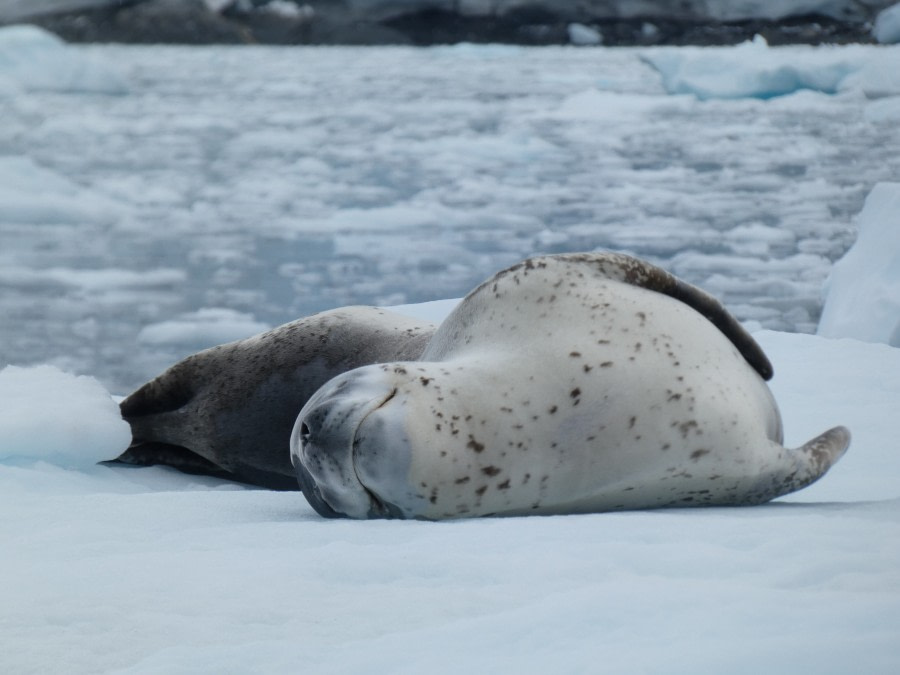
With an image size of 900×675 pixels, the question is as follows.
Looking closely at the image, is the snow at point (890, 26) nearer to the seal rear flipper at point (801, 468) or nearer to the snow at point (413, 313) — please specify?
the snow at point (413, 313)

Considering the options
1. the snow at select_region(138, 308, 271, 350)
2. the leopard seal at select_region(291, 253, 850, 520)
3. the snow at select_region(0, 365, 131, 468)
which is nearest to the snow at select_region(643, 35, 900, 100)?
the snow at select_region(138, 308, 271, 350)

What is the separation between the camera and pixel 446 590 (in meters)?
1.34

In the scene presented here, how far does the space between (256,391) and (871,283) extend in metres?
3.00

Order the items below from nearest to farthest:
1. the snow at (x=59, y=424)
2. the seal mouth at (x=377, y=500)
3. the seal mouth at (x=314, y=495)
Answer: the seal mouth at (x=377, y=500) < the seal mouth at (x=314, y=495) < the snow at (x=59, y=424)

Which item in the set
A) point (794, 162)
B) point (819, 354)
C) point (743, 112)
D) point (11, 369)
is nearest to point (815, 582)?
point (11, 369)

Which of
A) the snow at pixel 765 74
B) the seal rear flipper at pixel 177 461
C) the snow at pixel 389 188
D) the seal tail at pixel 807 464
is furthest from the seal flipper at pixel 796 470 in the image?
the snow at pixel 765 74

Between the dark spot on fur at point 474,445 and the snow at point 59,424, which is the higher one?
the dark spot on fur at point 474,445

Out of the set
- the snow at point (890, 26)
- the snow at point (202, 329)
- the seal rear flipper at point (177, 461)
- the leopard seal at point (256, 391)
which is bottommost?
the snow at point (202, 329)

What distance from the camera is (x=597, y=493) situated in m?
1.96

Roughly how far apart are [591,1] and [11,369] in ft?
88.9

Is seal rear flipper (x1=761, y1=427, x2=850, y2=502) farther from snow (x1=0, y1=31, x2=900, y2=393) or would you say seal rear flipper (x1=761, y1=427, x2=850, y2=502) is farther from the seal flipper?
snow (x1=0, y1=31, x2=900, y2=393)

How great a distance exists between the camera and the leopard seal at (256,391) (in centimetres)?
289

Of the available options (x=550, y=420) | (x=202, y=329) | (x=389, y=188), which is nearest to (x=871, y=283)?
(x=202, y=329)

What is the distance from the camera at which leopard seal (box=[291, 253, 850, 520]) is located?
185 centimetres
